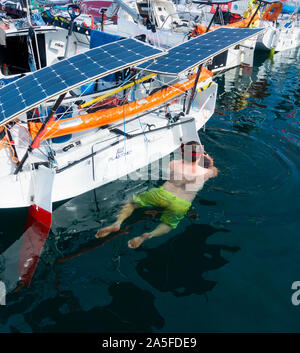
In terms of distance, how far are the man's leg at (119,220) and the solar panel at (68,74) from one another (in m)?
2.92

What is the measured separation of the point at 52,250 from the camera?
5918 millimetres

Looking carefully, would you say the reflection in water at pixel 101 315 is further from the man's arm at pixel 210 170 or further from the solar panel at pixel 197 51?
the solar panel at pixel 197 51

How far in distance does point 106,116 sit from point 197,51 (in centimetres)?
301

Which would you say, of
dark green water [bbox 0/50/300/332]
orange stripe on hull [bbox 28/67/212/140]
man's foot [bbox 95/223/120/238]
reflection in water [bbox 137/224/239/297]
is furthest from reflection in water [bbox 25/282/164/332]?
orange stripe on hull [bbox 28/67/212/140]

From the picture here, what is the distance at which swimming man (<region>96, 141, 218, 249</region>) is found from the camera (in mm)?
6422

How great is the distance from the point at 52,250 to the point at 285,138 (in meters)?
8.43

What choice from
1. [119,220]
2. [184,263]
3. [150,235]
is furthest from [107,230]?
[184,263]

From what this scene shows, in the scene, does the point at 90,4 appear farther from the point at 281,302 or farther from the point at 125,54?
the point at 281,302

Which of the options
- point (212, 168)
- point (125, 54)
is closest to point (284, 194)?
point (212, 168)

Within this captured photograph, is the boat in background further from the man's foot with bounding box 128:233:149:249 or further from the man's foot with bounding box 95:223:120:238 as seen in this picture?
the man's foot with bounding box 128:233:149:249

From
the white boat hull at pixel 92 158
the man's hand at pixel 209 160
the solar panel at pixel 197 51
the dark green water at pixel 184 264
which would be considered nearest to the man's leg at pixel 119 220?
the dark green water at pixel 184 264

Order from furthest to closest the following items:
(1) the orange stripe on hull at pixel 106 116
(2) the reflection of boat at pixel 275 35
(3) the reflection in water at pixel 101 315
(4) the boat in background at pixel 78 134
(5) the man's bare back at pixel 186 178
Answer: (2) the reflection of boat at pixel 275 35
(5) the man's bare back at pixel 186 178
(1) the orange stripe on hull at pixel 106 116
(4) the boat in background at pixel 78 134
(3) the reflection in water at pixel 101 315

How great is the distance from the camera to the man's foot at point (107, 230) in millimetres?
Answer: 6285

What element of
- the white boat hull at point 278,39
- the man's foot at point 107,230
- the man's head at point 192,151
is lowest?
the man's foot at point 107,230
